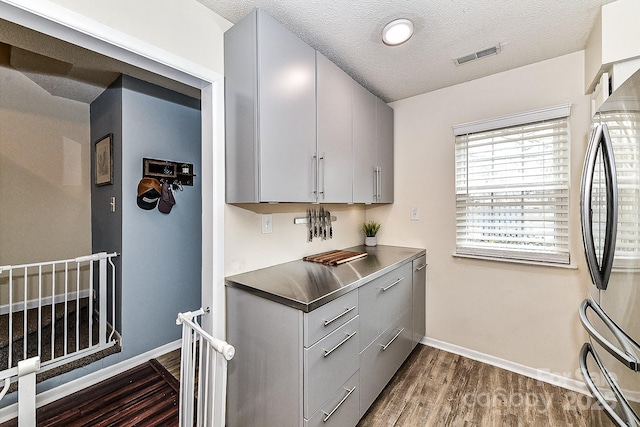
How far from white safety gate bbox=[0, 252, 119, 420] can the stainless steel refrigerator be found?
292 centimetres

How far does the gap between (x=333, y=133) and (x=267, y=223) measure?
0.77m

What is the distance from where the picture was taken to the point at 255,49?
141 cm

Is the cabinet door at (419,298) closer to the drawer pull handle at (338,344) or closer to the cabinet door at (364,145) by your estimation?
the cabinet door at (364,145)

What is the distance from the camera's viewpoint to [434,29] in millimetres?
1673

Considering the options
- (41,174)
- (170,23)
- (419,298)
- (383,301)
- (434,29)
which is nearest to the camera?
(170,23)

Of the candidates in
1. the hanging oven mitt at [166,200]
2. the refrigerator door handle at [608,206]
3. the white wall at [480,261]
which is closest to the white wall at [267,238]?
the white wall at [480,261]

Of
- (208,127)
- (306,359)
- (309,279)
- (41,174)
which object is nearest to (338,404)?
(306,359)

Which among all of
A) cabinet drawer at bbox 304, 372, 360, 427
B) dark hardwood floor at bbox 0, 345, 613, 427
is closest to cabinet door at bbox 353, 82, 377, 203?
cabinet drawer at bbox 304, 372, 360, 427

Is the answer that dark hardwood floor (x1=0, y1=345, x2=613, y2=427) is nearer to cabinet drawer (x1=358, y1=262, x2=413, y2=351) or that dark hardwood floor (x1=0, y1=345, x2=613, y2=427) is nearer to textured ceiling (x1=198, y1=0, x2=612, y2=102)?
cabinet drawer (x1=358, y1=262, x2=413, y2=351)

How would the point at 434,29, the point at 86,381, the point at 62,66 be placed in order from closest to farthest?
the point at 434,29 < the point at 86,381 < the point at 62,66

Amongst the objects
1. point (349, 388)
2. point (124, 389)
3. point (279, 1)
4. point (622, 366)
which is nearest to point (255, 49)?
point (279, 1)

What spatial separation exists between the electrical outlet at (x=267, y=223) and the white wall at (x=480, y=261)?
138 cm

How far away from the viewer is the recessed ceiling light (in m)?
1.57

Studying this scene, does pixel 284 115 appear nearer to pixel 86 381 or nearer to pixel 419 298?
pixel 419 298
